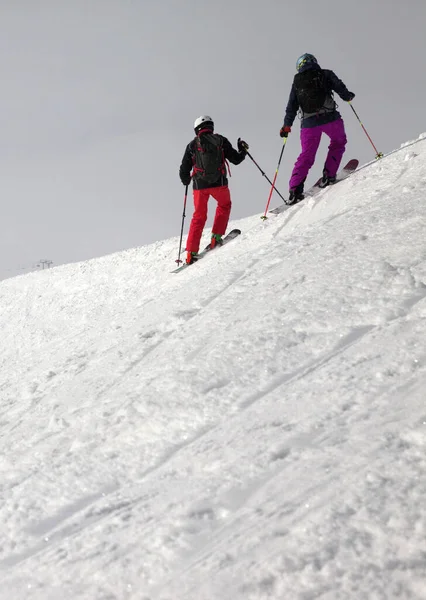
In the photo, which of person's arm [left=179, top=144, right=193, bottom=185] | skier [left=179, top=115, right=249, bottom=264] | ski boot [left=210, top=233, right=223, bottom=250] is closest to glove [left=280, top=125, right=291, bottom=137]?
skier [left=179, top=115, right=249, bottom=264]

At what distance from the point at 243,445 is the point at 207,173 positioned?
250 inches

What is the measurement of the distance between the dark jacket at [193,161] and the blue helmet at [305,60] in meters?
1.76

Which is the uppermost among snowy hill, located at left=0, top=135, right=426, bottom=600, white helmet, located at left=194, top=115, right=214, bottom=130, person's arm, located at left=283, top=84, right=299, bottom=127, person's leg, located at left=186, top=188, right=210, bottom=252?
white helmet, located at left=194, top=115, right=214, bottom=130

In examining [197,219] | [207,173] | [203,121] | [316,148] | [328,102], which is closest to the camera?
[203,121]

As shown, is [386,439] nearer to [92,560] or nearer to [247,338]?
[92,560]

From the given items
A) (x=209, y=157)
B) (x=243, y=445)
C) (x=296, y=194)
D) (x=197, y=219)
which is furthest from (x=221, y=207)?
(x=243, y=445)

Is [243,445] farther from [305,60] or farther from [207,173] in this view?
[305,60]

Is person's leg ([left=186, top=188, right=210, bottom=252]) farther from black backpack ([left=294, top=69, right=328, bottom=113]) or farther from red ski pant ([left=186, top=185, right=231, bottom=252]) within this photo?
black backpack ([left=294, top=69, right=328, bottom=113])

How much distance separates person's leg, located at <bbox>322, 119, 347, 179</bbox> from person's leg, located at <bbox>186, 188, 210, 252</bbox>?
232 centimetres

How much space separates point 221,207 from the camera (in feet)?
26.8

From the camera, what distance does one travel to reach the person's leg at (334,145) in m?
8.10

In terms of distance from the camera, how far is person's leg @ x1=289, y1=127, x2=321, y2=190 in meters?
8.07

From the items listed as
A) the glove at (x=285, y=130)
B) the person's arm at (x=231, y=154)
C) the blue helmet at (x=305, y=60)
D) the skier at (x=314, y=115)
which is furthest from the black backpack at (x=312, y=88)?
the person's arm at (x=231, y=154)

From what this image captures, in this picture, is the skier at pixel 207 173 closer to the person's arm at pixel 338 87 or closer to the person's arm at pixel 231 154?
the person's arm at pixel 231 154
